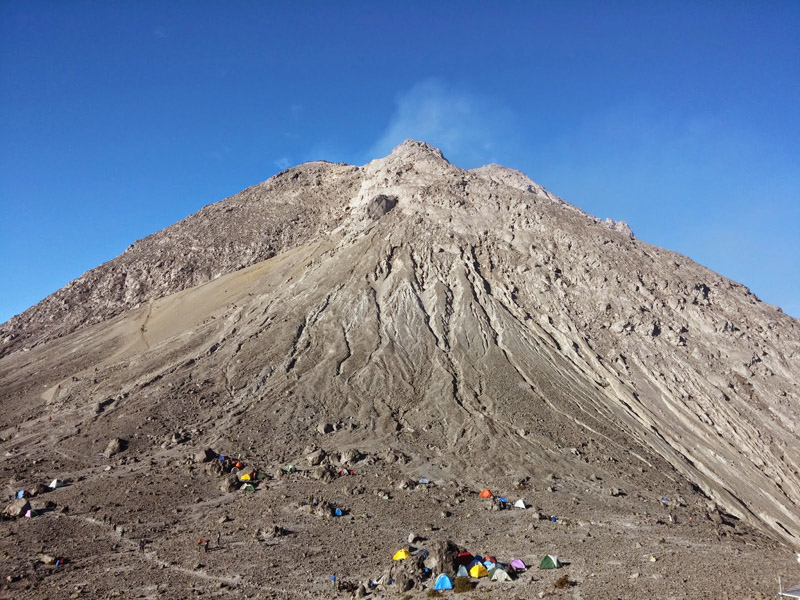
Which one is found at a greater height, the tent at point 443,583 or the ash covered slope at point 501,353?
the ash covered slope at point 501,353

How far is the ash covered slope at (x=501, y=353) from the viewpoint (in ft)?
135

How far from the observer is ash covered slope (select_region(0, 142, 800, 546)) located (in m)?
41.2

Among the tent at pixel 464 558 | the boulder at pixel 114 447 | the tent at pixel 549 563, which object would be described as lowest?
the tent at pixel 549 563

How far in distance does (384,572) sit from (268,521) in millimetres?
9093

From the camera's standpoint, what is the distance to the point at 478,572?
22344 mm

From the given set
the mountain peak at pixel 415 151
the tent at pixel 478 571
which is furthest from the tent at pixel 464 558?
the mountain peak at pixel 415 151

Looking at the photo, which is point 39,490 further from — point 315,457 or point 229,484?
point 315,457

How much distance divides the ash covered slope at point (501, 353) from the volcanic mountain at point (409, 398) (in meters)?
0.27

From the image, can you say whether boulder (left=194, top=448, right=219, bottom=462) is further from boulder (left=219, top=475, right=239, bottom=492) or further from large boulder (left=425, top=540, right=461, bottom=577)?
large boulder (left=425, top=540, right=461, bottom=577)

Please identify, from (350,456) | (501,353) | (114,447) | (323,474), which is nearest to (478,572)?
(323,474)

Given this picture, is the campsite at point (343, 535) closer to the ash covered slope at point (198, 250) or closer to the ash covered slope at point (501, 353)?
the ash covered slope at point (501, 353)

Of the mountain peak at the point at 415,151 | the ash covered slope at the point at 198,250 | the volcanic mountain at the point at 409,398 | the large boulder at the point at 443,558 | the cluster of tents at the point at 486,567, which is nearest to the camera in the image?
the cluster of tents at the point at 486,567

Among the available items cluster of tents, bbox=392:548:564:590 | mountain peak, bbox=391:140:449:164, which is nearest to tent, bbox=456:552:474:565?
cluster of tents, bbox=392:548:564:590

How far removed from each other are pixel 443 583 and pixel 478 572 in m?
1.90
